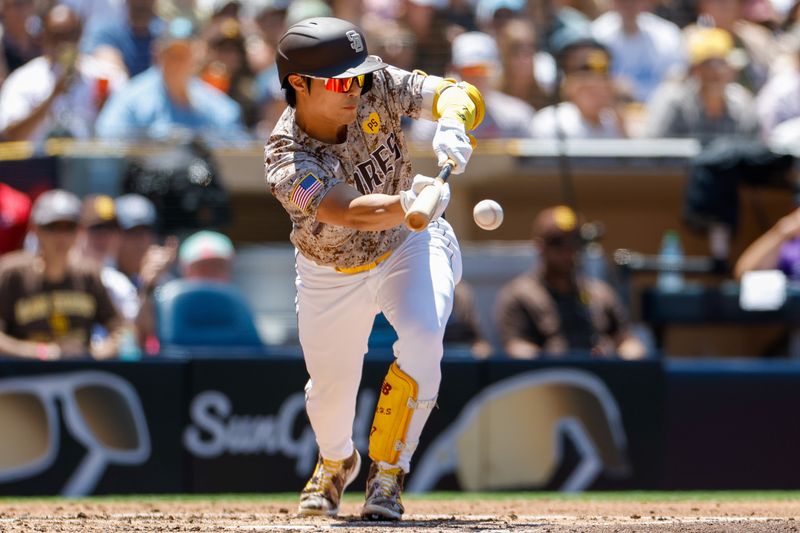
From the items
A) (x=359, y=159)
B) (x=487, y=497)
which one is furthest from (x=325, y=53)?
(x=487, y=497)

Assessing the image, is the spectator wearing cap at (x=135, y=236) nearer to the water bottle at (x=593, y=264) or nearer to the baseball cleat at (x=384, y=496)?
the water bottle at (x=593, y=264)

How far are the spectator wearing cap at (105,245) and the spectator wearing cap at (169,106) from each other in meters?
0.83

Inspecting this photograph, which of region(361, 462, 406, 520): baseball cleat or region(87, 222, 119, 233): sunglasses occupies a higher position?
region(87, 222, 119, 233): sunglasses

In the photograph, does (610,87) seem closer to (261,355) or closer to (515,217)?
(515,217)

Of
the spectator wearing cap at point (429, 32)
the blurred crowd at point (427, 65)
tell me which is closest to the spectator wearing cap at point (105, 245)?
the blurred crowd at point (427, 65)

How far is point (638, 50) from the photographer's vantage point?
1173 cm

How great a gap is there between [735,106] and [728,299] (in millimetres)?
1897

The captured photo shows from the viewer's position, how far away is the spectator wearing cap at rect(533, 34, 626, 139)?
10586 millimetres

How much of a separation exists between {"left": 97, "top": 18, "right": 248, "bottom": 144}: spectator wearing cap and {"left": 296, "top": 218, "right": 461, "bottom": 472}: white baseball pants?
4460 millimetres

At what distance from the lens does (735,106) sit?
10695 mm

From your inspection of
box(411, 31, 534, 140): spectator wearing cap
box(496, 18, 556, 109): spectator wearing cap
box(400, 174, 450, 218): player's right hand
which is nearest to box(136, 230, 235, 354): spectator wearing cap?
box(411, 31, 534, 140): spectator wearing cap

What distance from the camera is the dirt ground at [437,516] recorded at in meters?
5.20

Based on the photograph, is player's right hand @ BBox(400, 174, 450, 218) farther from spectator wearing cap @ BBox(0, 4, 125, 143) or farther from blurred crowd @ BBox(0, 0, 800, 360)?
spectator wearing cap @ BBox(0, 4, 125, 143)

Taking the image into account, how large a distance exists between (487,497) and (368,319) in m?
2.69
